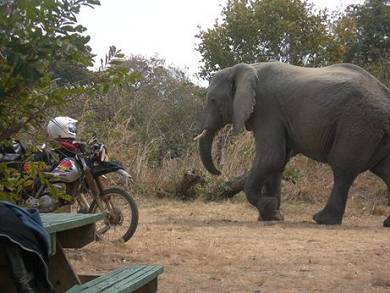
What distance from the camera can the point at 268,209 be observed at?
8.97 meters

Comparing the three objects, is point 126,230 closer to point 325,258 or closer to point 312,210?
point 325,258

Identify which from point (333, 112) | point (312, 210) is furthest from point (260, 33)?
point (333, 112)

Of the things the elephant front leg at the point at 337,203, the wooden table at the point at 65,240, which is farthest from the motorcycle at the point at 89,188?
the elephant front leg at the point at 337,203

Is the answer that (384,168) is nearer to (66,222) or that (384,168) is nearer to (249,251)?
(249,251)

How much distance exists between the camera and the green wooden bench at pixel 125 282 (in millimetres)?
3152

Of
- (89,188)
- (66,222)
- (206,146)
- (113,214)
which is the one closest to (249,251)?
(113,214)

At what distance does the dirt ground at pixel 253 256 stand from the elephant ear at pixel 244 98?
4.66ft

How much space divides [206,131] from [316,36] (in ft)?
42.2

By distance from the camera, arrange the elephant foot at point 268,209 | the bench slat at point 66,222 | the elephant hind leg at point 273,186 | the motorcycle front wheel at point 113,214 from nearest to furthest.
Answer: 1. the bench slat at point 66,222
2. the motorcycle front wheel at point 113,214
3. the elephant foot at point 268,209
4. the elephant hind leg at point 273,186

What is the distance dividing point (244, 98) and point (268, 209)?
1.56 metres

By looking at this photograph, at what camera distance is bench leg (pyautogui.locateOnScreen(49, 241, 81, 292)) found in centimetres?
350

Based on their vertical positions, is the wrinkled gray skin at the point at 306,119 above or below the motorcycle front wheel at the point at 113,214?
above

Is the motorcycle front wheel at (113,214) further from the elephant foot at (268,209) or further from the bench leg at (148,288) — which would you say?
the elephant foot at (268,209)

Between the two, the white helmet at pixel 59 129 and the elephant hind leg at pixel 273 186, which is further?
the elephant hind leg at pixel 273 186
